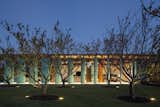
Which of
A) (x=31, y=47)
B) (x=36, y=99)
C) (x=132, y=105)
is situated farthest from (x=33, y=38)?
(x=132, y=105)

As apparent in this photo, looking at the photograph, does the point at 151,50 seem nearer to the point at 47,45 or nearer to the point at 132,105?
the point at 132,105

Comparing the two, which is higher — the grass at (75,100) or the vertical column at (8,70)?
the vertical column at (8,70)

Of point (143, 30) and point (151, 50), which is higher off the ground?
point (143, 30)

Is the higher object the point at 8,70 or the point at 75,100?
the point at 8,70

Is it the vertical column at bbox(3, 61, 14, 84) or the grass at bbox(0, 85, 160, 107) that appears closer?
the grass at bbox(0, 85, 160, 107)

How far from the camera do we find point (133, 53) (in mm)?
22125

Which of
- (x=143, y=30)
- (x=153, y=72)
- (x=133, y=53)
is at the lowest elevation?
(x=153, y=72)

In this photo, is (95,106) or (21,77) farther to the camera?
(21,77)

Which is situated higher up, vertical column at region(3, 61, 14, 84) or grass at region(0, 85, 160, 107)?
vertical column at region(3, 61, 14, 84)

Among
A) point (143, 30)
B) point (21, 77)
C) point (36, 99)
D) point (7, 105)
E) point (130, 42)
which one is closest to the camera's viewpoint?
point (7, 105)

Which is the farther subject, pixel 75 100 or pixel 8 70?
pixel 8 70

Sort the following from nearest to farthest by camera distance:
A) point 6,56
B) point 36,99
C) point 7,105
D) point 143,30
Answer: point 7,105 < point 36,99 < point 143,30 < point 6,56

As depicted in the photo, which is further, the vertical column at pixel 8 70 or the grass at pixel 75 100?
the vertical column at pixel 8 70

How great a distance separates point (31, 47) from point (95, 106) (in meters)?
7.24
